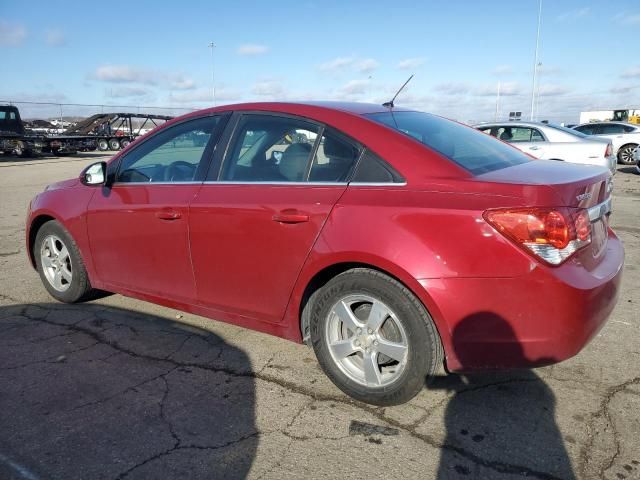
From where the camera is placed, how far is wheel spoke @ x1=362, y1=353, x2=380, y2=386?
9.31ft

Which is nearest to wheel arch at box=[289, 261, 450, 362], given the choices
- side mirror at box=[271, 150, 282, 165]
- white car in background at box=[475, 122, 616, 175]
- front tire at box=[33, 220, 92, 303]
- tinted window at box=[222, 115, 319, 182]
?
Result: tinted window at box=[222, 115, 319, 182]

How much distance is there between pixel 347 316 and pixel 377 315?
0.18 metres

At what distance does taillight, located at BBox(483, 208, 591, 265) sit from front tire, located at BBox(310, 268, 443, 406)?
0.56 m

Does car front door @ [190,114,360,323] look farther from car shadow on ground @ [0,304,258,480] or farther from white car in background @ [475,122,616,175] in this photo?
white car in background @ [475,122,616,175]

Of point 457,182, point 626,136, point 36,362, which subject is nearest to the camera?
point 457,182

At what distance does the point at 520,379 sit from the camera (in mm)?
3145

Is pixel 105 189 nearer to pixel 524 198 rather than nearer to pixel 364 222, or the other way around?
pixel 364 222

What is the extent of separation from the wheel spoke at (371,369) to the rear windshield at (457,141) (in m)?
1.11

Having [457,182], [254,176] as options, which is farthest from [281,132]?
[457,182]

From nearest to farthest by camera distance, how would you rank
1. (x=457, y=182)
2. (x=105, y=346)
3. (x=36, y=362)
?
(x=457, y=182) → (x=36, y=362) → (x=105, y=346)

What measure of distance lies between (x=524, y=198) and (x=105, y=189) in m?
3.01

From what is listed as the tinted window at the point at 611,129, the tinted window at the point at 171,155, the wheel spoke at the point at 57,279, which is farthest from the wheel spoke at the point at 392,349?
the tinted window at the point at 611,129

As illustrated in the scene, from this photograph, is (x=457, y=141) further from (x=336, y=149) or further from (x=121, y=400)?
(x=121, y=400)

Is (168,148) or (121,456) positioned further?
(168,148)
